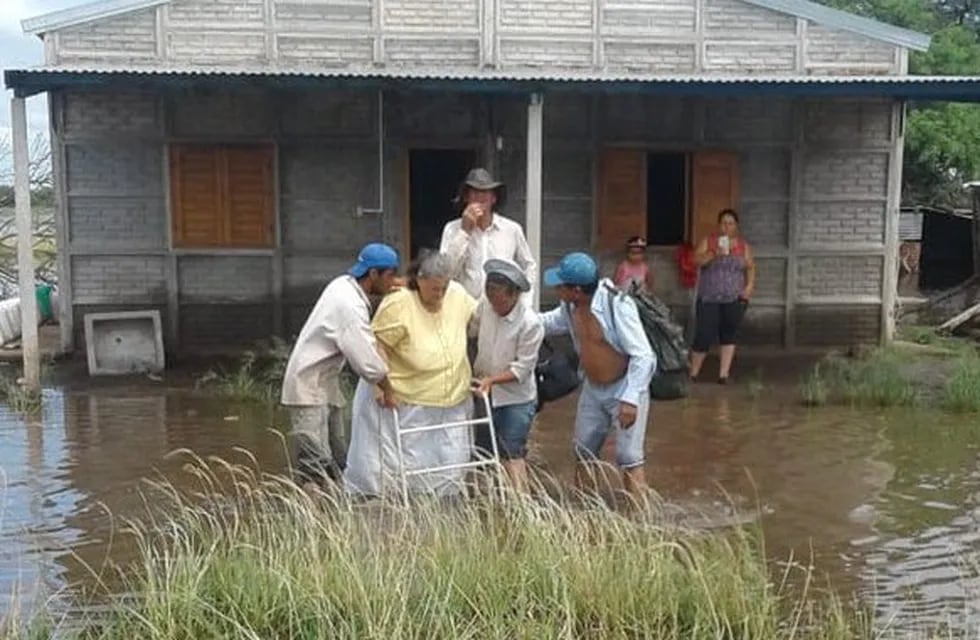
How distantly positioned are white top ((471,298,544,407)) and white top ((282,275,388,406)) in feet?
2.17

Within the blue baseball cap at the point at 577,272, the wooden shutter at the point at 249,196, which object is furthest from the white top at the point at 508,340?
the wooden shutter at the point at 249,196

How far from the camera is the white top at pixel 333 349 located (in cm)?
656

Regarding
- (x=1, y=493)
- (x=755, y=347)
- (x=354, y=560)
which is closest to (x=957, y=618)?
(x=354, y=560)

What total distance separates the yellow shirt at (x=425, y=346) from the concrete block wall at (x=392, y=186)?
7111mm

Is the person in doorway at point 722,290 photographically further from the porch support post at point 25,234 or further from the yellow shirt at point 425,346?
the porch support post at point 25,234

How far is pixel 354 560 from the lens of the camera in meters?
5.05

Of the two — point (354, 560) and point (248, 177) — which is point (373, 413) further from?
point (248, 177)

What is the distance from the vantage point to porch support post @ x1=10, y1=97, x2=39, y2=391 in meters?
11.5

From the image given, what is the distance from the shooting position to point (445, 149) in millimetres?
13875

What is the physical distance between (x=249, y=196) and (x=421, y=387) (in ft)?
24.6

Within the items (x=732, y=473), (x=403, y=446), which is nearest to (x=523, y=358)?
(x=403, y=446)

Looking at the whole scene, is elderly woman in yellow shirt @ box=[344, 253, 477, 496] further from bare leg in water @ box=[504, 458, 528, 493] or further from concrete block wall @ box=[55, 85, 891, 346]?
concrete block wall @ box=[55, 85, 891, 346]

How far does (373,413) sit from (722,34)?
27.0 ft

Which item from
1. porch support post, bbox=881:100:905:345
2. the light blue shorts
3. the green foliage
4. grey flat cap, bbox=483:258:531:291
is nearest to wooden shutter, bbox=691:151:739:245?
porch support post, bbox=881:100:905:345
